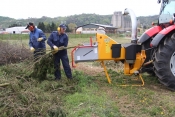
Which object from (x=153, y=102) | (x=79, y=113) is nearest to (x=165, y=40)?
(x=153, y=102)

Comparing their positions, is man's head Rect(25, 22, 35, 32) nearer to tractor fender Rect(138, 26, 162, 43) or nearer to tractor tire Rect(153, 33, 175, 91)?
tractor fender Rect(138, 26, 162, 43)

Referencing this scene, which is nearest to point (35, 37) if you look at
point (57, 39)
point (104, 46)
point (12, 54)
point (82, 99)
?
point (57, 39)

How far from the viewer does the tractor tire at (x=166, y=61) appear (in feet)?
17.3

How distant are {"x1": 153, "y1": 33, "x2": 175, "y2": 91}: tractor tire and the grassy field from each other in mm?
329

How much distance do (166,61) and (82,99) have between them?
6.83 ft

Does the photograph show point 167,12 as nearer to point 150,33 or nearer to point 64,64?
point 150,33

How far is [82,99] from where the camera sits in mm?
4664

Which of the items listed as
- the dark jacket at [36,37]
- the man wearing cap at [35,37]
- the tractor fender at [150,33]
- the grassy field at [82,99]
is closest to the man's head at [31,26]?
the man wearing cap at [35,37]

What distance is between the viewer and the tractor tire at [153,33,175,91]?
5.26 metres

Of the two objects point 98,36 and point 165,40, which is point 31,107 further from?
point 165,40

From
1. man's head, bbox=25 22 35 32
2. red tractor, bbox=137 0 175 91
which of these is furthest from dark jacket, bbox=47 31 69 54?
red tractor, bbox=137 0 175 91

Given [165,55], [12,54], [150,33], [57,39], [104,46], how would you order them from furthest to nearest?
[12,54]
[150,33]
[57,39]
[104,46]
[165,55]

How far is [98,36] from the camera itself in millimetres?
5652

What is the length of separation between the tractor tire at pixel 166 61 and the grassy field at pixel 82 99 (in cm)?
33
